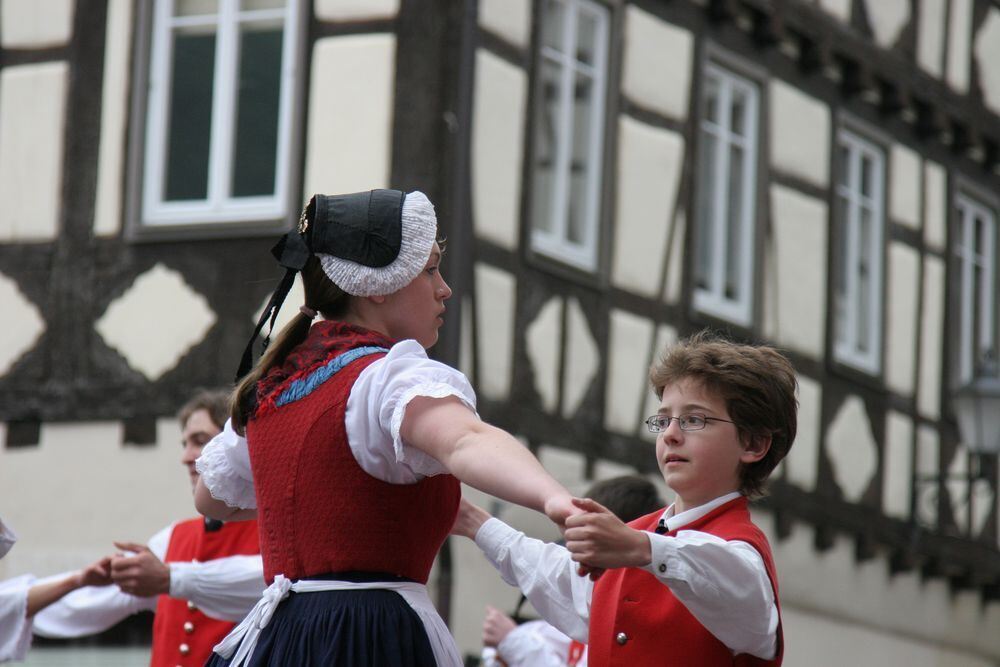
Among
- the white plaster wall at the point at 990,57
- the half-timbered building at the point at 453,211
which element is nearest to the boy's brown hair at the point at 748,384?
the half-timbered building at the point at 453,211

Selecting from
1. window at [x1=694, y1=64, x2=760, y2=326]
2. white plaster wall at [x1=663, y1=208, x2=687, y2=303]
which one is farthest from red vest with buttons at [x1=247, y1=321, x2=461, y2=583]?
window at [x1=694, y1=64, x2=760, y2=326]

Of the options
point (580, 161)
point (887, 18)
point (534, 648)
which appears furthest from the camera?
point (887, 18)

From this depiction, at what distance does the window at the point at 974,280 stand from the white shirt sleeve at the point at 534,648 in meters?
8.52

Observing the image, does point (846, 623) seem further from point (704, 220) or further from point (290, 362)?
point (290, 362)

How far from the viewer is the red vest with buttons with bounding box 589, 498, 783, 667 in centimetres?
349

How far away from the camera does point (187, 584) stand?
5.21 meters

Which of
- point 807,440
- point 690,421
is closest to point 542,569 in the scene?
point 690,421

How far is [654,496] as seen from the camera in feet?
16.8

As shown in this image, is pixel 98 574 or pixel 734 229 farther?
pixel 734 229

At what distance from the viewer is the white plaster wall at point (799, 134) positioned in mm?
11344

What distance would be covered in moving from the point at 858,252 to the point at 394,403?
9.57 meters

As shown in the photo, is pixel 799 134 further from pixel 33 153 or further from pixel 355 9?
pixel 33 153

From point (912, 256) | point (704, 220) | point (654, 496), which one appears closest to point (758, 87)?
point (704, 220)

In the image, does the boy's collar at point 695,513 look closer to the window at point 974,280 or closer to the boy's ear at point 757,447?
the boy's ear at point 757,447
